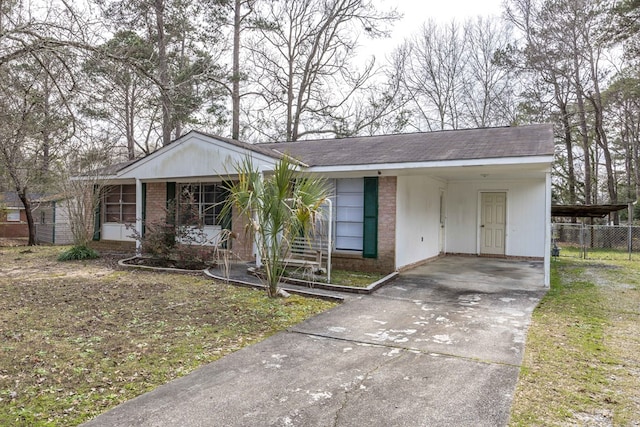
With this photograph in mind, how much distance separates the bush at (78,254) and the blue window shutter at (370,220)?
27.2 ft

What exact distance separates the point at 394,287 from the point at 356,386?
4.80 metres

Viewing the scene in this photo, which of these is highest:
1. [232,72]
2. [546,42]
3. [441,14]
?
[441,14]

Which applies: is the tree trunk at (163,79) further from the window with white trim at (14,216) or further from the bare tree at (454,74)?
the window with white trim at (14,216)

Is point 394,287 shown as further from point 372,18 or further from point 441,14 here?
point 441,14

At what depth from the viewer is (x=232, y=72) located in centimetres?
1886

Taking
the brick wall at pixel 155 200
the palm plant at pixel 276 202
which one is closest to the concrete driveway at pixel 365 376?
the palm plant at pixel 276 202

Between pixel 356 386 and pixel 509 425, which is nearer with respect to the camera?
pixel 509 425

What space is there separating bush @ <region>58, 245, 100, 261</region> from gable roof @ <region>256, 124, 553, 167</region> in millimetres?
6797

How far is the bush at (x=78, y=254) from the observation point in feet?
40.2

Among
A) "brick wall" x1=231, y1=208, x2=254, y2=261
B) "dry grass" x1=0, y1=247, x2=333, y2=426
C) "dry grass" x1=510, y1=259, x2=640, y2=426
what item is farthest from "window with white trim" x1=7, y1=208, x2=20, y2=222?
"dry grass" x1=510, y1=259, x2=640, y2=426

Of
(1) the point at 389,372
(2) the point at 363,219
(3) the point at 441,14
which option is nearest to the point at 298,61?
(3) the point at 441,14

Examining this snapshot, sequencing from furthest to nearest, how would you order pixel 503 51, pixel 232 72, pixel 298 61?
pixel 298 61
pixel 503 51
pixel 232 72

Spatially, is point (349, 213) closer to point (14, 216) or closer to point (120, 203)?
point (120, 203)

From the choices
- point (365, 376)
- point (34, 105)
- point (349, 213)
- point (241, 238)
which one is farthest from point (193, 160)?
point (365, 376)
